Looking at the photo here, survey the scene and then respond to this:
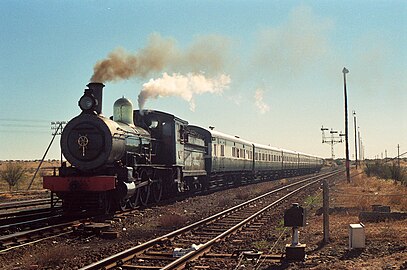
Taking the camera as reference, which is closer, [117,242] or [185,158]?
[117,242]

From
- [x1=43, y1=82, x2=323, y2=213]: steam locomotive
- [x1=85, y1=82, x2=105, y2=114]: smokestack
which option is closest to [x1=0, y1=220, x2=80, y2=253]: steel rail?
[x1=43, y1=82, x2=323, y2=213]: steam locomotive

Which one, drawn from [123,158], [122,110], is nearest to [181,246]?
[123,158]

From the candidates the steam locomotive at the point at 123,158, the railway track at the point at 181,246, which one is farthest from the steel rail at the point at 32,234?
the railway track at the point at 181,246

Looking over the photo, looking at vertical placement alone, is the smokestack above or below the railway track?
above

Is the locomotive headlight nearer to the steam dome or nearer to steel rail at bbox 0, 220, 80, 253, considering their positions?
the steam dome

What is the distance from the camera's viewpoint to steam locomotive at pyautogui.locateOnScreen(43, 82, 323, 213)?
15.2 metres

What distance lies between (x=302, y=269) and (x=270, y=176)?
4043 centimetres

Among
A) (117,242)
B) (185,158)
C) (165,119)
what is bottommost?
(117,242)

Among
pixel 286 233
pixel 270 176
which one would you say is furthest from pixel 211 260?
pixel 270 176

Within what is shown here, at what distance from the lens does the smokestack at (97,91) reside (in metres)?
15.8

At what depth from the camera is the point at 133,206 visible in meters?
17.3

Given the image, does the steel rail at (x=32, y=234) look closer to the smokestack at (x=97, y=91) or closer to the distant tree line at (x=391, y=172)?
the smokestack at (x=97, y=91)

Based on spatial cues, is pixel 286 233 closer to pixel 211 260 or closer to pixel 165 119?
pixel 211 260

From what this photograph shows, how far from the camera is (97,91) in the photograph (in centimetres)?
1600
